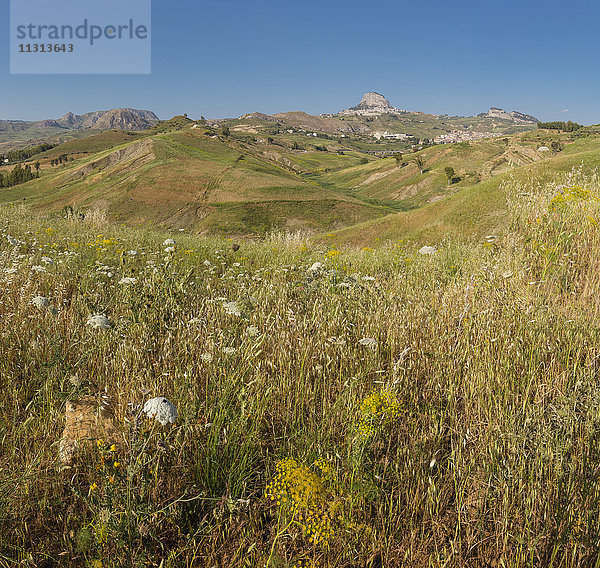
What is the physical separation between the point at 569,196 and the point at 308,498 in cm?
696

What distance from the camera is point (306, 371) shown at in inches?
115

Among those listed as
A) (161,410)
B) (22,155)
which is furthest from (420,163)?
(22,155)

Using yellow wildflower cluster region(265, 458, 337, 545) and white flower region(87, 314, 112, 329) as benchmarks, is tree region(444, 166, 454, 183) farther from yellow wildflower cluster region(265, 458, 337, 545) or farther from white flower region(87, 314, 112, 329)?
yellow wildflower cluster region(265, 458, 337, 545)

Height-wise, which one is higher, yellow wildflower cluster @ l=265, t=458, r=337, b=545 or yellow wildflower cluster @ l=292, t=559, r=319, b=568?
yellow wildflower cluster @ l=265, t=458, r=337, b=545

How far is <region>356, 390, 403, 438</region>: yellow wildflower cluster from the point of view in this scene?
6.53ft

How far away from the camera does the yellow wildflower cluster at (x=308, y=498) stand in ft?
5.50

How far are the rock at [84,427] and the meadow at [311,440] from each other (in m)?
0.06

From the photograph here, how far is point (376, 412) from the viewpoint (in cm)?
207

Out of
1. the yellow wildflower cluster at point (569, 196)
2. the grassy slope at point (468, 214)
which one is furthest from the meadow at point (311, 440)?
the grassy slope at point (468, 214)

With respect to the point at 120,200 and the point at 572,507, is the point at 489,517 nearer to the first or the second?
the point at 572,507

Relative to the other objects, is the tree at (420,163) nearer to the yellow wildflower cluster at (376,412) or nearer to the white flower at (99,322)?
the white flower at (99,322)

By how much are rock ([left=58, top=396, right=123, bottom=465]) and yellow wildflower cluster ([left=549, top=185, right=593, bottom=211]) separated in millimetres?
7020

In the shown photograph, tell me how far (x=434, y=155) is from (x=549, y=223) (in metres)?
93.0

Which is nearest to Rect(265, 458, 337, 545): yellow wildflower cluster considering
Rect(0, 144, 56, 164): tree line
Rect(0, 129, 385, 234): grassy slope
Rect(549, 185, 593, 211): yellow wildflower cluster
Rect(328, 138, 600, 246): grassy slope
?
Rect(549, 185, 593, 211): yellow wildflower cluster
